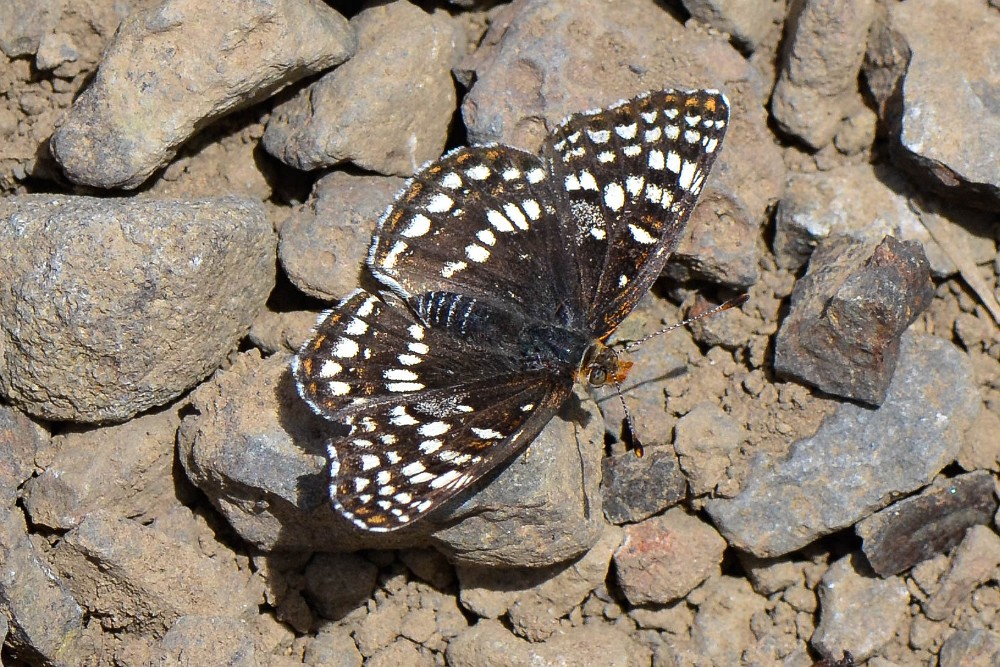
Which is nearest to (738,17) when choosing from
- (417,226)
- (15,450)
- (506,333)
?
(417,226)

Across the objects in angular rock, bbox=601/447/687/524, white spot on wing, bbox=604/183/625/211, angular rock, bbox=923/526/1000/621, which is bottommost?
angular rock, bbox=601/447/687/524

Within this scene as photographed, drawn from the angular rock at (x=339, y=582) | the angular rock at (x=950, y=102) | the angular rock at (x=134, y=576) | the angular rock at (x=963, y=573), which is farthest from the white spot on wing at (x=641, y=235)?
the angular rock at (x=134, y=576)

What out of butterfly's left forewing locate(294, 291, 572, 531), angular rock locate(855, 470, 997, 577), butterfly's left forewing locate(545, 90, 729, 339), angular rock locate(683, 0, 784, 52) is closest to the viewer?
butterfly's left forewing locate(294, 291, 572, 531)

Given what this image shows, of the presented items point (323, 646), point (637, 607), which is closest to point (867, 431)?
point (637, 607)

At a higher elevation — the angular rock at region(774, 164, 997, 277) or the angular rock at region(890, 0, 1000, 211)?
the angular rock at region(890, 0, 1000, 211)

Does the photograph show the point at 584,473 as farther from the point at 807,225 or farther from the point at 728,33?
the point at 728,33

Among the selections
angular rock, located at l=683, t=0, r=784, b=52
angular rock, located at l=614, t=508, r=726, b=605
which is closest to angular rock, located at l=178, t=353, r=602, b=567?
angular rock, located at l=614, t=508, r=726, b=605

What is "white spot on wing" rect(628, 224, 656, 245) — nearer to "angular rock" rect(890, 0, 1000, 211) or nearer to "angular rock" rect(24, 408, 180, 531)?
"angular rock" rect(890, 0, 1000, 211)

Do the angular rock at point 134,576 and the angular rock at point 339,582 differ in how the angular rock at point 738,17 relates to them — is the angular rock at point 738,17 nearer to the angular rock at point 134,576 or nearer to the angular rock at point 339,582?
the angular rock at point 339,582
